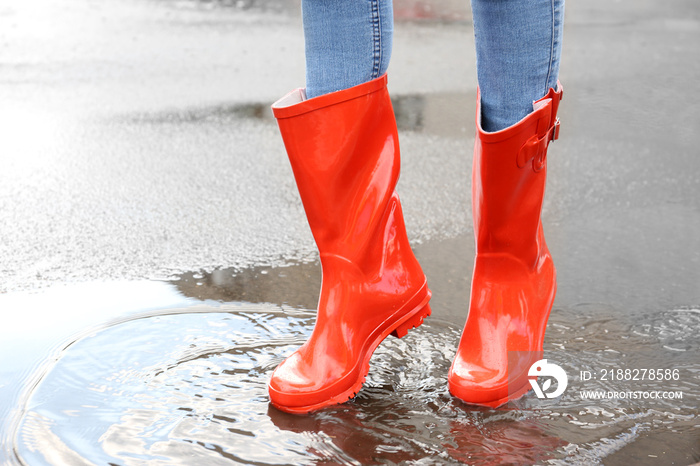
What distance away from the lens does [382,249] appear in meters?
1.55

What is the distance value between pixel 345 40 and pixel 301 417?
2.23ft

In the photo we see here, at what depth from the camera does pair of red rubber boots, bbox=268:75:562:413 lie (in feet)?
4.66

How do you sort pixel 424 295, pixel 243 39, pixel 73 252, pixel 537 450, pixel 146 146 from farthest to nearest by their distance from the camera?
pixel 243 39
pixel 146 146
pixel 73 252
pixel 424 295
pixel 537 450

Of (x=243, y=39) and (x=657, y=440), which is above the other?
(x=243, y=39)

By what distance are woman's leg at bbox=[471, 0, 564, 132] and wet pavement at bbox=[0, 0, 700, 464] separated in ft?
1.79

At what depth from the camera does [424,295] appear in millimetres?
1619

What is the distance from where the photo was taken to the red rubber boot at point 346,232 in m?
1.42

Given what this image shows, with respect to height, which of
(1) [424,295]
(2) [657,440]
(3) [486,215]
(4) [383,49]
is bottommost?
(2) [657,440]

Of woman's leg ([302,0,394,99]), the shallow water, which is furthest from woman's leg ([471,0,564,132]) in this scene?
the shallow water

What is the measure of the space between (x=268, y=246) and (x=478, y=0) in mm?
1109

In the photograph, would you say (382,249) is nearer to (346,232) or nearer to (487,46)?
(346,232)

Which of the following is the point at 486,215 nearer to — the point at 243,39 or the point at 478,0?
the point at 478,0

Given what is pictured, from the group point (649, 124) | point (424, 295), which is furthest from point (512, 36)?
point (649, 124)

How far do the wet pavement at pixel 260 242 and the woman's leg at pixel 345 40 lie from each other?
576 millimetres
